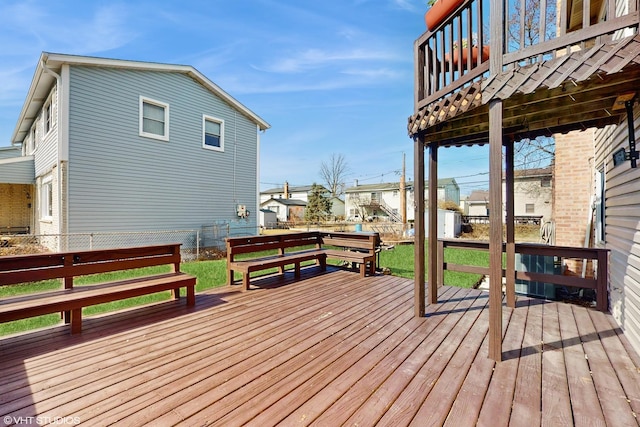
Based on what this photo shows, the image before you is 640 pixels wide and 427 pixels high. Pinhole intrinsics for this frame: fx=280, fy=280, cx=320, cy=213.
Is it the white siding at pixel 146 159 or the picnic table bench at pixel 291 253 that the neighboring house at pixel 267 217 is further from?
the picnic table bench at pixel 291 253

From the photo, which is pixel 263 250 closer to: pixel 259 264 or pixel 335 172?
pixel 259 264

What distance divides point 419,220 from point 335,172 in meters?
39.9

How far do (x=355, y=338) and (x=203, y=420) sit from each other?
67.5 inches

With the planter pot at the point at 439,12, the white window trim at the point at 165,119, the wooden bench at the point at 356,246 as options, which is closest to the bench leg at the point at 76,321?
the wooden bench at the point at 356,246

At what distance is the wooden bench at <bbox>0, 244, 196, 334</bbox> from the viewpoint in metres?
2.93

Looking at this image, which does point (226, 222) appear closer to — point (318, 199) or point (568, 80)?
point (568, 80)

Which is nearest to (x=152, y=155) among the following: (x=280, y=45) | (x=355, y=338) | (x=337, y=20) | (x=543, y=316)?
(x=280, y=45)

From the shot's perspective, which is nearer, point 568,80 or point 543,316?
point 568,80

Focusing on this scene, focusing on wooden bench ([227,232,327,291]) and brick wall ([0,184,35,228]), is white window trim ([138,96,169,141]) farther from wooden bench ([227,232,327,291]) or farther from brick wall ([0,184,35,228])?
brick wall ([0,184,35,228])

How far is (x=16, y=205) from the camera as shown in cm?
1374

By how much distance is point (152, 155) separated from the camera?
9680 mm

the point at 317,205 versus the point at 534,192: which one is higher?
the point at 534,192

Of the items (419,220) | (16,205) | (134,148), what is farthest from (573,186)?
(16,205)

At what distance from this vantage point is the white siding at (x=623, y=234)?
2.91 metres
